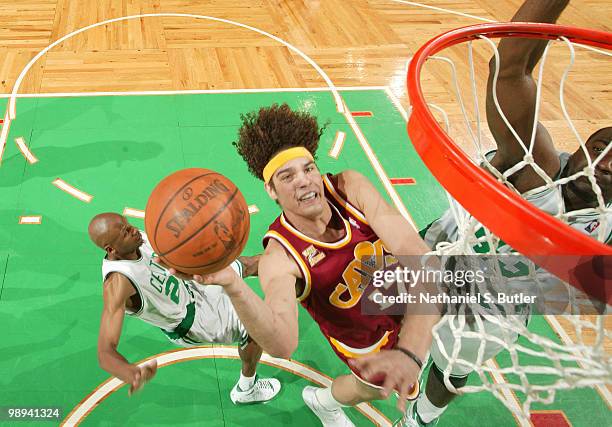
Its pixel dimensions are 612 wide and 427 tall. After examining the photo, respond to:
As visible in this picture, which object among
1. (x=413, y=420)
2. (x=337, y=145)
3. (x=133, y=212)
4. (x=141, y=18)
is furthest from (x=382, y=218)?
(x=141, y=18)

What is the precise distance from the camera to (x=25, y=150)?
4.59 m

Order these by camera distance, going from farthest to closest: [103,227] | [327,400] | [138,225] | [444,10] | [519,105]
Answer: [444,10] → [138,225] → [327,400] → [103,227] → [519,105]

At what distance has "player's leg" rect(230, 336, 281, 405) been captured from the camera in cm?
292

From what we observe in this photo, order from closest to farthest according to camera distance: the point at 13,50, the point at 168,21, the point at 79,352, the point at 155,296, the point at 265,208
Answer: the point at 155,296
the point at 79,352
the point at 265,208
the point at 13,50
the point at 168,21

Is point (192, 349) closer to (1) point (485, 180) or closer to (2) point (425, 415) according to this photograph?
(2) point (425, 415)

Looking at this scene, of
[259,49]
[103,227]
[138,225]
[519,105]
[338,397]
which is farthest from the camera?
[259,49]

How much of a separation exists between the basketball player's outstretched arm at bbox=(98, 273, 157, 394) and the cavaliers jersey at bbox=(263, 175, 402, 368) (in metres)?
0.62

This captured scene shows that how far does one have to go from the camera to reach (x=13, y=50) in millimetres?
5875

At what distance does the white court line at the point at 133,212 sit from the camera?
4.07m

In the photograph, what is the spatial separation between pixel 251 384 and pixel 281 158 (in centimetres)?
118

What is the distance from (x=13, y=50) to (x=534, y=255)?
5.67 m

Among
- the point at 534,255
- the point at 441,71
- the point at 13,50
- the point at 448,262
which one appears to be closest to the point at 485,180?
the point at 534,255

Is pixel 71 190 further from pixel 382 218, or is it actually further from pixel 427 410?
pixel 427 410

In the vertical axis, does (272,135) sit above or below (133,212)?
above
